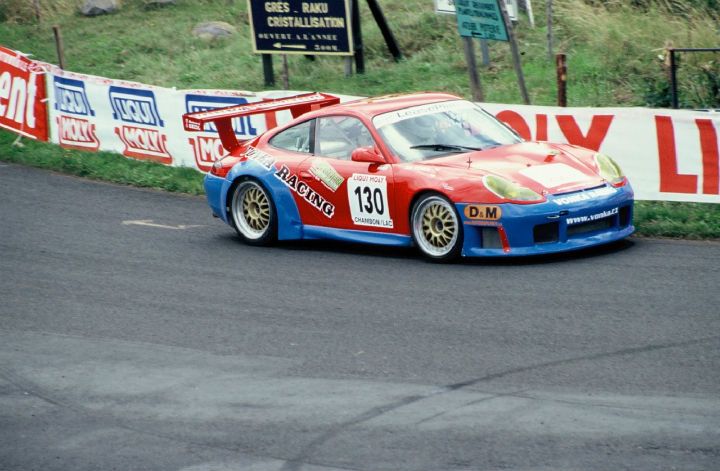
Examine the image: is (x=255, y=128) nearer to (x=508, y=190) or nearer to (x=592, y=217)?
(x=508, y=190)

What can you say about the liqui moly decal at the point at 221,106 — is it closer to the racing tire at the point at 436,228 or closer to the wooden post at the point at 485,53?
the wooden post at the point at 485,53

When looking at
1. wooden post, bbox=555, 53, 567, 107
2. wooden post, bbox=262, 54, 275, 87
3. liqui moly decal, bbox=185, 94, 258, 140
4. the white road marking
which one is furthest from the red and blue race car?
wooden post, bbox=262, 54, 275, 87

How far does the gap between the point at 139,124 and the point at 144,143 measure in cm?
29

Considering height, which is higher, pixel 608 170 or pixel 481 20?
pixel 481 20

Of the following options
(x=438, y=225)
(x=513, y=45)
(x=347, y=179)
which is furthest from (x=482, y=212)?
(x=513, y=45)

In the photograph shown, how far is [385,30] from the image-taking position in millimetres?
21219

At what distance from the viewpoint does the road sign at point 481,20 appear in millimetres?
15641

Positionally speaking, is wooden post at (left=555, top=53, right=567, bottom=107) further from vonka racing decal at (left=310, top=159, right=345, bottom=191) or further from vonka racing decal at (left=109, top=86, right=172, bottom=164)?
vonka racing decal at (left=109, top=86, right=172, bottom=164)

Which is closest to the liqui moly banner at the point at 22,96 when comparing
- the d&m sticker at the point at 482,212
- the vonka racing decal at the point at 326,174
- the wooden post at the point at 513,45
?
the wooden post at the point at 513,45

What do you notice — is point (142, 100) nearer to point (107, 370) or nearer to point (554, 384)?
point (107, 370)

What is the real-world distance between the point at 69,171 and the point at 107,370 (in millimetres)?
10203

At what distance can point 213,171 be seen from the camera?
12.7 meters

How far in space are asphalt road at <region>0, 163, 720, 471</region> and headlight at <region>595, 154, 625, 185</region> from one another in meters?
0.62

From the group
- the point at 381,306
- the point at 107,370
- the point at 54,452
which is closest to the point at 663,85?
the point at 381,306
